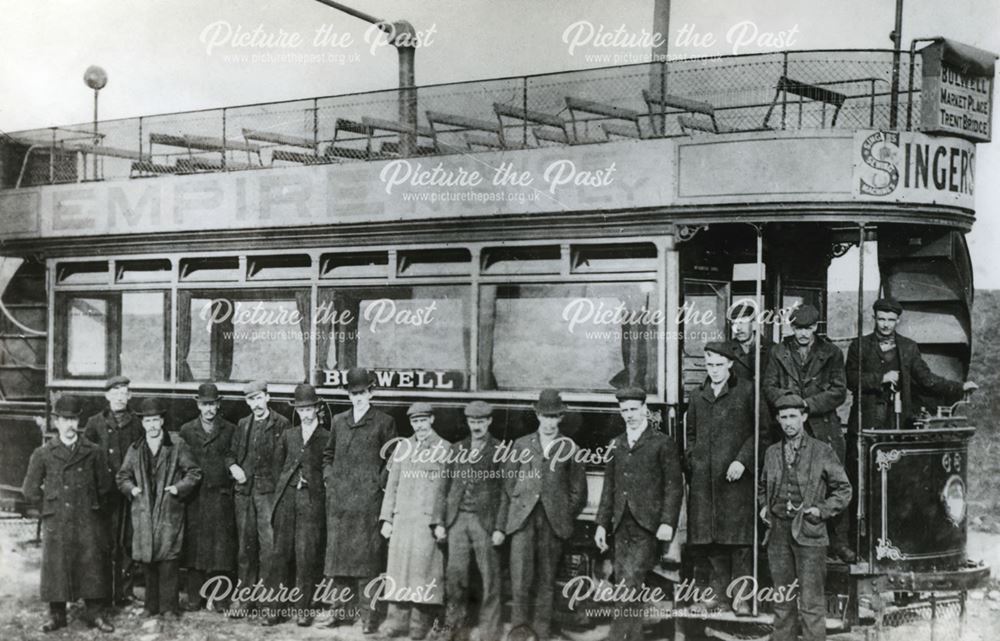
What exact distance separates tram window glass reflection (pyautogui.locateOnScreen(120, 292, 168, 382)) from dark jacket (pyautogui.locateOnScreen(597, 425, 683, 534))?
3.71m

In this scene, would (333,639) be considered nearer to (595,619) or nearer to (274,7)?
(595,619)

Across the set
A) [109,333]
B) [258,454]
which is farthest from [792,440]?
[109,333]

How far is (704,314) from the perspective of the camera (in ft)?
20.9

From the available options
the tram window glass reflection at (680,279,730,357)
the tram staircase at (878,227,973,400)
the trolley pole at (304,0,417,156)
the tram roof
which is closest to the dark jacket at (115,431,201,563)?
the tram roof

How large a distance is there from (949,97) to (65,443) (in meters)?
5.85

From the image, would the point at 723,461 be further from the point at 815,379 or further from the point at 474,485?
the point at 474,485

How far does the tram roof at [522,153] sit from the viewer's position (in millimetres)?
5441

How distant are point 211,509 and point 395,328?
1698 millimetres

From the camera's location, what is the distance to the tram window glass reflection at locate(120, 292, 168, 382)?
7.25 meters

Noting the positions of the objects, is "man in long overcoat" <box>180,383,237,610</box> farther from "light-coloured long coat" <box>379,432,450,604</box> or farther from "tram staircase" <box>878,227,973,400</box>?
"tram staircase" <box>878,227,973,400</box>

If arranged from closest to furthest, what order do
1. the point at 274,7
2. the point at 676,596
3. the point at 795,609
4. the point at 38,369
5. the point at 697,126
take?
the point at 795,609 → the point at 676,596 → the point at 697,126 → the point at 274,7 → the point at 38,369

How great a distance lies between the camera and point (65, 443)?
6.09 m

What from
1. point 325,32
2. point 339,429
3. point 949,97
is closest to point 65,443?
point 339,429

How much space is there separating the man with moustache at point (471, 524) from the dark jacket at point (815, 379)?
169 cm
